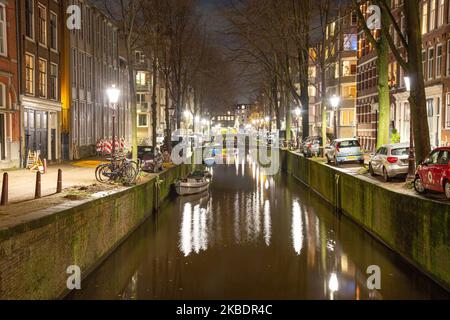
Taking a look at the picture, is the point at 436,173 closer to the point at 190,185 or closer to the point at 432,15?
the point at 190,185

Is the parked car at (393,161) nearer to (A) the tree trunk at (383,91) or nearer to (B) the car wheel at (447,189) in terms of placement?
(A) the tree trunk at (383,91)

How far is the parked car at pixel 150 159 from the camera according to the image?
3241 cm

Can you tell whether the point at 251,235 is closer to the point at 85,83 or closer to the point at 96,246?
the point at 96,246

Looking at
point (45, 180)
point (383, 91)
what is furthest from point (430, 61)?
point (45, 180)

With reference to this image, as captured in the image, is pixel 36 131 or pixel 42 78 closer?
pixel 36 131

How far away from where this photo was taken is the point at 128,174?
2422 cm

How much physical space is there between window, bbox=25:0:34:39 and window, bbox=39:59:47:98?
2399mm

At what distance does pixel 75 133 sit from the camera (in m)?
42.9

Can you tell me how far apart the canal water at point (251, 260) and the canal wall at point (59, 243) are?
61cm

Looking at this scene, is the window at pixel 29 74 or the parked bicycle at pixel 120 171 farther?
the window at pixel 29 74

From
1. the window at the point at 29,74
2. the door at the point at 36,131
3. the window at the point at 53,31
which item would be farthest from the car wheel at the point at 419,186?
the window at the point at 53,31

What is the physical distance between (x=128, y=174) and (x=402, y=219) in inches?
444
